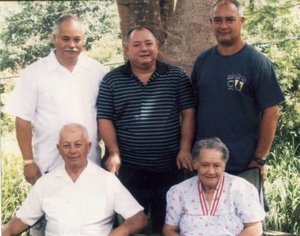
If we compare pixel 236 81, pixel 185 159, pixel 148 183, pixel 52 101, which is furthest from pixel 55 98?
pixel 236 81

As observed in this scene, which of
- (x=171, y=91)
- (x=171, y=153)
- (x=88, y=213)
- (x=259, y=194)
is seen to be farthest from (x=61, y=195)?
(x=259, y=194)

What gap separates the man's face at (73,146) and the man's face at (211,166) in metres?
0.74

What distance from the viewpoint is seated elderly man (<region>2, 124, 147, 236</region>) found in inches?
101

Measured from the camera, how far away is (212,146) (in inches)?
98.3

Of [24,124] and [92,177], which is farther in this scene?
[24,124]

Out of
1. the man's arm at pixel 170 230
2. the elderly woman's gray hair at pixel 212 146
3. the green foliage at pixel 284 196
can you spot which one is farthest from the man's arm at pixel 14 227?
the green foliage at pixel 284 196

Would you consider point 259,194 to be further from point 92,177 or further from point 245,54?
point 92,177

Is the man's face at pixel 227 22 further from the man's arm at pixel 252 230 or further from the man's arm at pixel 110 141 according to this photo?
the man's arm at pixel 252 230

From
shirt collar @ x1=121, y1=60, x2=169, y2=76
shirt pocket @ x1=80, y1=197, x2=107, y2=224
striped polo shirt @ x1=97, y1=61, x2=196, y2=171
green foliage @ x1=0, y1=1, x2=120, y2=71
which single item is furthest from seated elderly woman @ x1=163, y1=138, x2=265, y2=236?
green foliage @ x1=0, y1=1, x2=120, y2=71

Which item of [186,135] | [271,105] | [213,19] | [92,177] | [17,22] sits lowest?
[92,177]

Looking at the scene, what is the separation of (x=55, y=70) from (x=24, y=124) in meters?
0.43

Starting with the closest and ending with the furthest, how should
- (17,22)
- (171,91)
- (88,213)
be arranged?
(88,213) → (171,91) → (17,22)

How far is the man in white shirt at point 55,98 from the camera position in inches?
109

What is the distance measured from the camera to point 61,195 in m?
2.57
